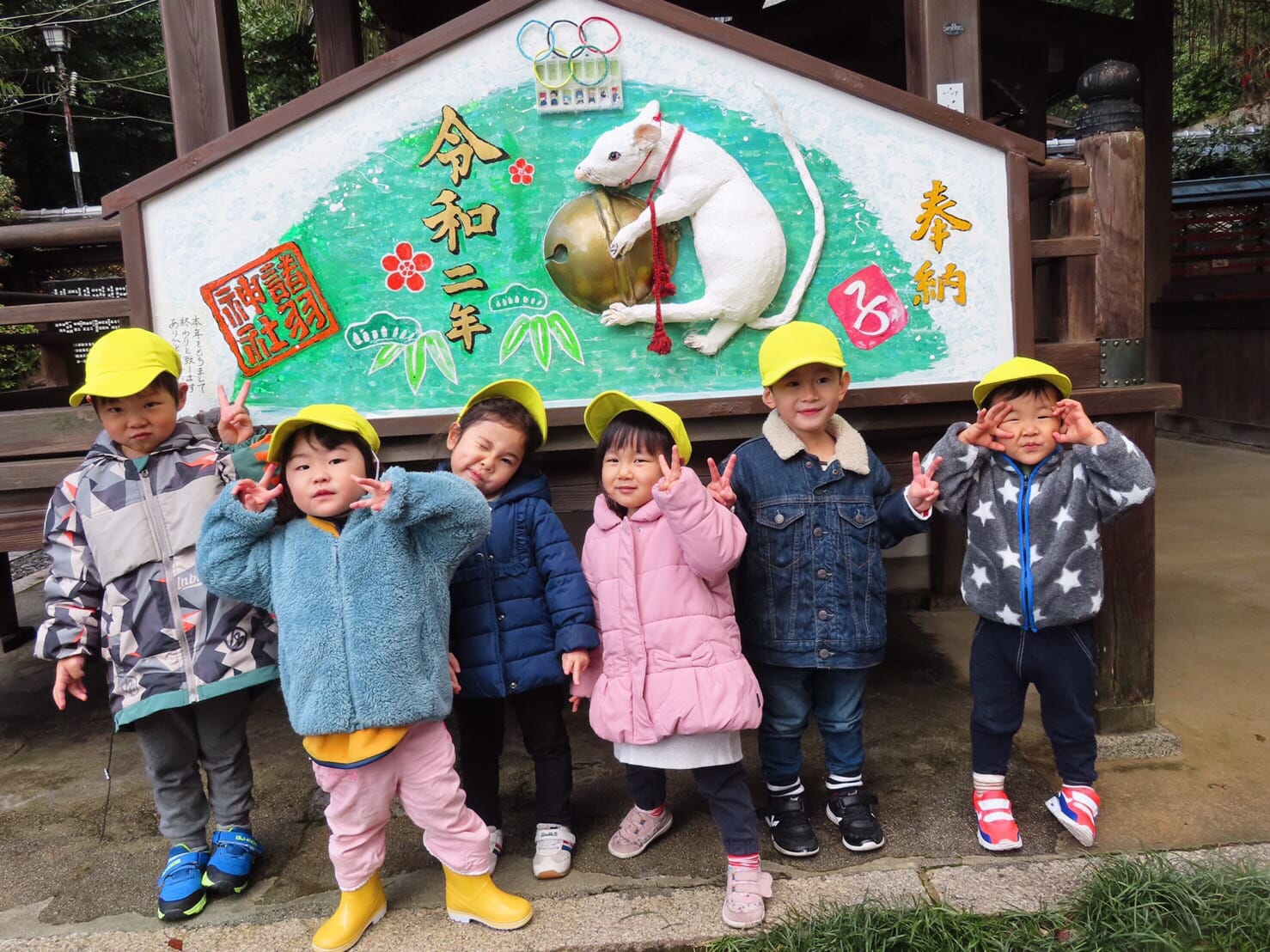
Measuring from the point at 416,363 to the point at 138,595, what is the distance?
1026mm

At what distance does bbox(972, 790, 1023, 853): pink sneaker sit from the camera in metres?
2.67

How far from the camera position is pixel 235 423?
2725 millimetres

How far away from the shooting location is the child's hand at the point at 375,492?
2309 mm

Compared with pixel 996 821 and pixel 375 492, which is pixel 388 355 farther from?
pixel 996 821

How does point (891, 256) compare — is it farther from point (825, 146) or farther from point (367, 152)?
point (367, 152)

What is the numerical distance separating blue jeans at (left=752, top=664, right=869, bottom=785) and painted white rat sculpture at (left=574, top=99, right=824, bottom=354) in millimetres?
1113

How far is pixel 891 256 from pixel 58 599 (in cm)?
258

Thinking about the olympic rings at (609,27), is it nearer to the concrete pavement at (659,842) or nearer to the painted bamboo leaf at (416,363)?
the painted bamboo leaf at (416,363)

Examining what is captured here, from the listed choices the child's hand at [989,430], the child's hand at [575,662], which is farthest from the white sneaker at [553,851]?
the child's hand at [989,430]

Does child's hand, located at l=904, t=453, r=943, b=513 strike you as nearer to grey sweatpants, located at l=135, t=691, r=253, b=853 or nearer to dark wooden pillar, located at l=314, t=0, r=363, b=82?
grey sweatpants, located at l=135, t=691, r=253, b=853

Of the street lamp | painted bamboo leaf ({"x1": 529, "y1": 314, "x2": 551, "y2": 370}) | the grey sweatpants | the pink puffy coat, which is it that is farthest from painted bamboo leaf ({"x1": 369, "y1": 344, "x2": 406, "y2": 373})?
the street lamp

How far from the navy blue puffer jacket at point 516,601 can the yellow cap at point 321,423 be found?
453 millimetres

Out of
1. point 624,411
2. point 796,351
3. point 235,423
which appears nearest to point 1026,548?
point 796,351

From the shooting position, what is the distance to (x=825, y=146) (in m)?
3.05
